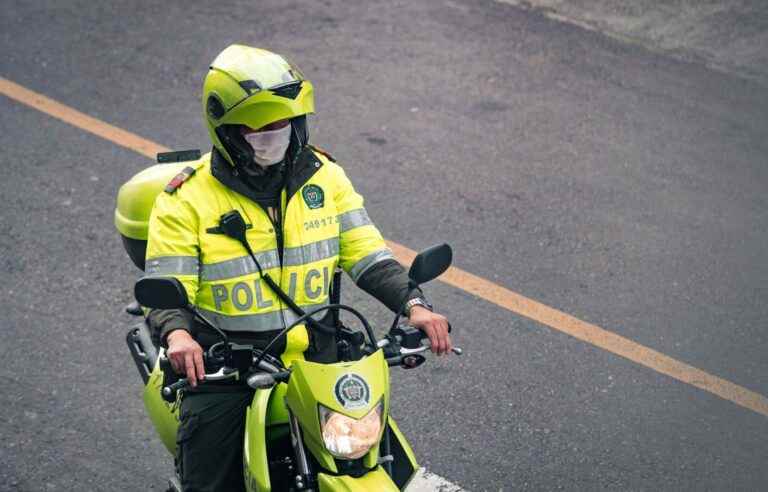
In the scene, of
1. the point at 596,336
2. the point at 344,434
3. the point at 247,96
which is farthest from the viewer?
the point at 596,336

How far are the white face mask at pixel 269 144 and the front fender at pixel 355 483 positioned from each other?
116 centimetres

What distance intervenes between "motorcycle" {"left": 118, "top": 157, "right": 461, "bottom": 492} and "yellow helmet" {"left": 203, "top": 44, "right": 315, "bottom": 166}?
0.65 meters

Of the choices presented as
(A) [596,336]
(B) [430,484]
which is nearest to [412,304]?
(B) [430,484]

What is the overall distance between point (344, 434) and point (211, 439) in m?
0.73

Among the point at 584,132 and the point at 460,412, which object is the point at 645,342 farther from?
the point at 584,132

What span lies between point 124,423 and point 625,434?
2.45m

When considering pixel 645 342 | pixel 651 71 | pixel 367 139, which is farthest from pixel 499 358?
pixel 651 71

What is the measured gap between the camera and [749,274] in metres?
6.60

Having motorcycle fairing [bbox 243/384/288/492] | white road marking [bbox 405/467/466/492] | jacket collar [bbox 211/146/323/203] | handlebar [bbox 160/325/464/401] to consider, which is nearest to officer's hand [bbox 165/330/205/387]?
handlebar [bbox 160/325/464/401]

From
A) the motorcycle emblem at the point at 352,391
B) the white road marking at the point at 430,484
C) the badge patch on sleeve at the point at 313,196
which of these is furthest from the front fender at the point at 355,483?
the white road marking at the point at 430,484

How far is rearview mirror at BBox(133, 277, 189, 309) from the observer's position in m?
3.29

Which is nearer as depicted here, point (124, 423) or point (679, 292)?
point (124, 423)

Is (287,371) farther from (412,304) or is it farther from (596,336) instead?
(596,336)

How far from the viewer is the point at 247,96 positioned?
11.8ft
